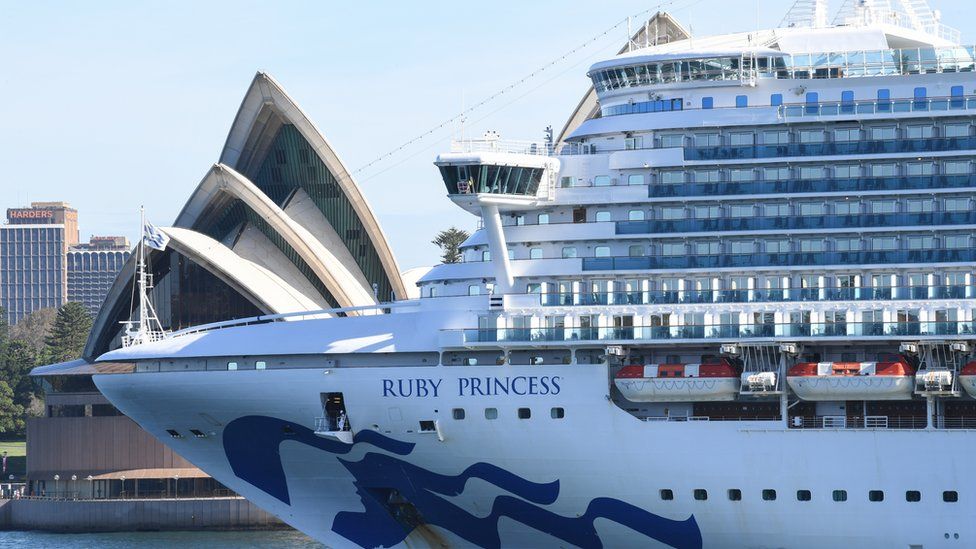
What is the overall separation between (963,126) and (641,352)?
299 inches

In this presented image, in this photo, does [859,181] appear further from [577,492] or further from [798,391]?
[577,492]

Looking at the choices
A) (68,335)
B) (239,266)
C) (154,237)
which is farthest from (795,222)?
(68,335)

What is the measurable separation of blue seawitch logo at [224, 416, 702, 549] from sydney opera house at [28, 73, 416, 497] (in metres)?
23.5

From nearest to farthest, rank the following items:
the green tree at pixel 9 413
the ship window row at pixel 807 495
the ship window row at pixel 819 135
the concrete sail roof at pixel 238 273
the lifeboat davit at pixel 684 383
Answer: the ship window row at pixel 807 495, the lifeboat davit at pixel 684 383, the ship window row at pixel 819 135, the concrete sail roof at pixel 238 273, the green tree at pixel 9 413

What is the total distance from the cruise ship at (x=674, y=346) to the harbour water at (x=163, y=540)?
602 inches

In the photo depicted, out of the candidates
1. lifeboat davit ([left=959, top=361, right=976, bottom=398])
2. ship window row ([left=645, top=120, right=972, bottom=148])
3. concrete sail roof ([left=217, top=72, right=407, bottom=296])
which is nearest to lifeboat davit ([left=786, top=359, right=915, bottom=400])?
lifeboat davit ([left=959, top=361, right=976, bottom=398])

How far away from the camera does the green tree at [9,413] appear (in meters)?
89.3

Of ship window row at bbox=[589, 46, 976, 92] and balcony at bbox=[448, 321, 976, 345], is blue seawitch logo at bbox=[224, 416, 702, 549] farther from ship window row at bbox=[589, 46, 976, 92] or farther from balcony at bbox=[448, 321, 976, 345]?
ship window row at bbox=[589, 46, 976, 92]

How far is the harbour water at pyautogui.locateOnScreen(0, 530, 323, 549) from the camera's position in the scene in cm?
5331

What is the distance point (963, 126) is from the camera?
3625 centimetres

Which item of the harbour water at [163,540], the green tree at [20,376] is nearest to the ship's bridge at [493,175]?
the harbour water at [163,540]

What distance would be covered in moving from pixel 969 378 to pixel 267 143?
3568cm

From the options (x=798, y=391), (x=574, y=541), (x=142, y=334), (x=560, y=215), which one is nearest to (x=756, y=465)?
(x=798, y=391)

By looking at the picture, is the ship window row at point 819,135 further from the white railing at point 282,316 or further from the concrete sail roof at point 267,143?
the concrete sail roof at point 267,143
